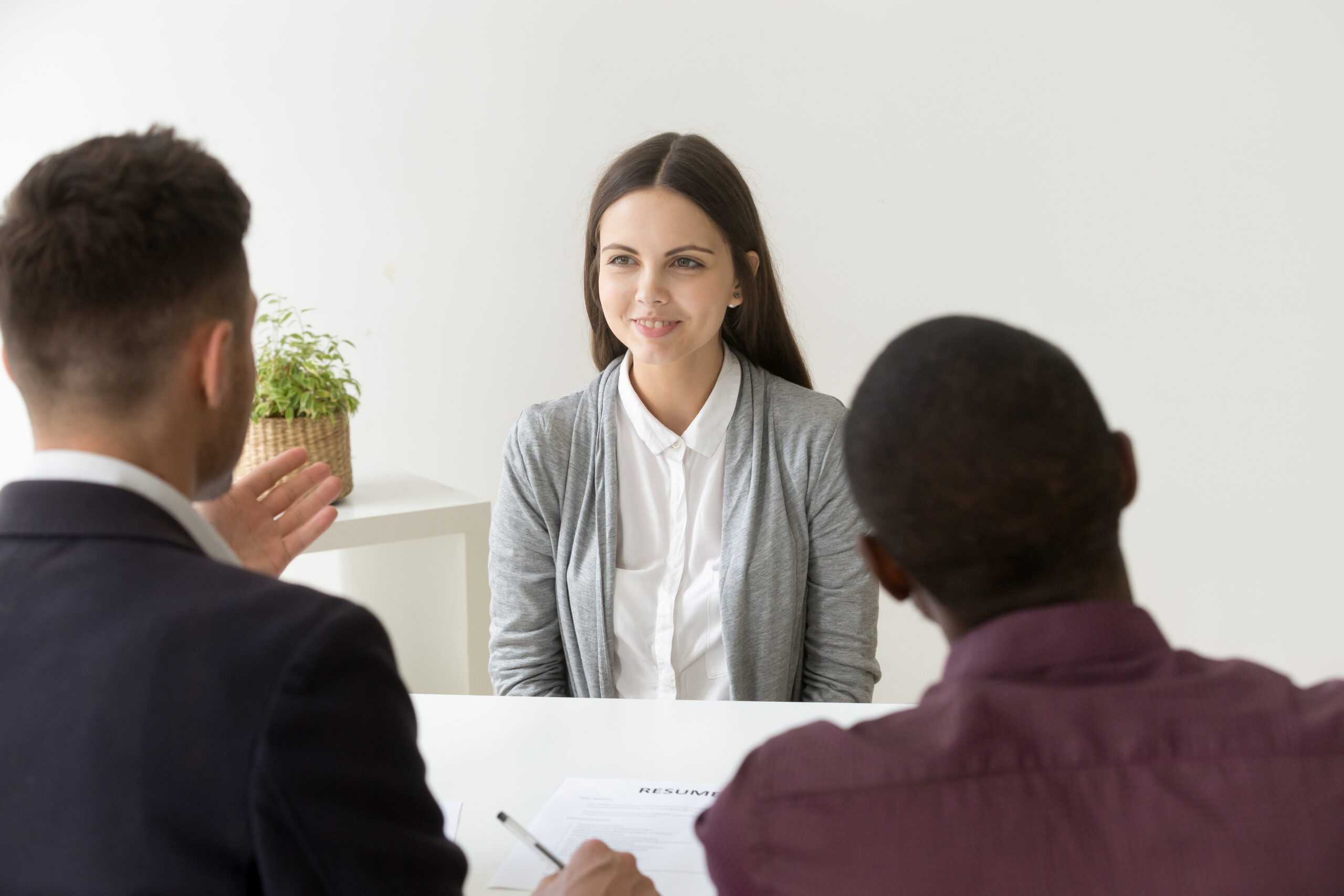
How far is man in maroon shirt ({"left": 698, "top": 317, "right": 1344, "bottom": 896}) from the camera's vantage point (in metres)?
0.64

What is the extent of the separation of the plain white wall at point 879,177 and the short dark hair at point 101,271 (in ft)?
6.87

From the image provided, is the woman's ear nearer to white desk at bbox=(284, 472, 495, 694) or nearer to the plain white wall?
white desk at bbox=(284, 472, 495, 694)

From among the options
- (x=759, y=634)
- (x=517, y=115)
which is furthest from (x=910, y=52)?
(x=759, y=634)

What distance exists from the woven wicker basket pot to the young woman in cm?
58

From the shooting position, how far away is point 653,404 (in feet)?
6.50

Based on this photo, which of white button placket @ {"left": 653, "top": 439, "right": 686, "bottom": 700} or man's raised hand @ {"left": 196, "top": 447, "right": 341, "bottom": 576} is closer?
man's raised hand @ {"left": 196, "top": 447, "right": 341, "bottom": 576}

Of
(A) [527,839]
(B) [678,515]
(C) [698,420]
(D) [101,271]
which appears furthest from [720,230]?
(D) [101,271]

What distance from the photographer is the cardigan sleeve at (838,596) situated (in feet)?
6.06

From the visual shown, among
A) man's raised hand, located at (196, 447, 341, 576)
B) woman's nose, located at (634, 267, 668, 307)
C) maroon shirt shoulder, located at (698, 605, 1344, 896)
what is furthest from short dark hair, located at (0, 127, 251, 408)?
woman's nose, located at (634, 267, 668, 307)

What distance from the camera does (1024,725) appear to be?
0.67 m

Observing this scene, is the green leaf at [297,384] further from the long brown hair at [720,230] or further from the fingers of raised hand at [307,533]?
the fingers of raised hand at [307,533]

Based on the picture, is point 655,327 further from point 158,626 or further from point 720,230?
point 158,626

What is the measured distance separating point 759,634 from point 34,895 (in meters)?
1.21

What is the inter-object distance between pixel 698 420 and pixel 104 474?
1179 millimetres
